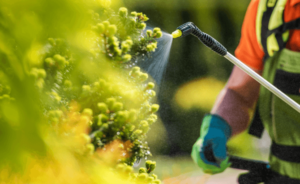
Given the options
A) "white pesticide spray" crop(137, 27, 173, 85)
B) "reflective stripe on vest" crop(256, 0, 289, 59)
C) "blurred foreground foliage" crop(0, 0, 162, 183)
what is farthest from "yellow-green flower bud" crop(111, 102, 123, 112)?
"reflective stripe on vest" crop(256, 0, 289, 59)

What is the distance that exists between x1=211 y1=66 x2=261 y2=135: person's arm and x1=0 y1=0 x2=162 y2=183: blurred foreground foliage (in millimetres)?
628

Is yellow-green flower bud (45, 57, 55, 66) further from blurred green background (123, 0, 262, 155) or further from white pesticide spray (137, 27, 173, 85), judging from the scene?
blurred green background (123, 0, 262, 155)

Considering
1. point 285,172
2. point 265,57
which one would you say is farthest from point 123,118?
point 285,172

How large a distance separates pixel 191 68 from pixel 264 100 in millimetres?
397

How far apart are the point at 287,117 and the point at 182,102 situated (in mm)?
499

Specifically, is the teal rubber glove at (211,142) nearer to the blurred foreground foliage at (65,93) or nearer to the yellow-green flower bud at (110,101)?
the blurred foreground foliage at (65,93)

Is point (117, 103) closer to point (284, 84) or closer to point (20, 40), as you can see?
point (20, 40)

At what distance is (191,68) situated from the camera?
0.95 meters

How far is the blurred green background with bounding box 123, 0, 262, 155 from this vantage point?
2.97 feet

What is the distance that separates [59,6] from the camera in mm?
282

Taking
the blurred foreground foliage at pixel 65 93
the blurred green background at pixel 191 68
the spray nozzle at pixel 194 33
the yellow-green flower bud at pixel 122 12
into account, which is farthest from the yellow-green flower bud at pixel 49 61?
the blurred green background at pixel 191 68

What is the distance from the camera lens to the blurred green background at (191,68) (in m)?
0.90

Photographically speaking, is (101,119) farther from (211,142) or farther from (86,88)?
(211,142)

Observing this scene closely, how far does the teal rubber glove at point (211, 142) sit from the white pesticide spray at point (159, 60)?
1.06ft
